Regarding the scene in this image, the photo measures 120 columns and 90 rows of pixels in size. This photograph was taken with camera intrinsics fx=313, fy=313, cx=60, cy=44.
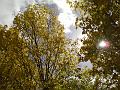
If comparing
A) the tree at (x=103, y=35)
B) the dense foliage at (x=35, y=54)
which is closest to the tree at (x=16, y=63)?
the dense foliage at (x=35, y=54)

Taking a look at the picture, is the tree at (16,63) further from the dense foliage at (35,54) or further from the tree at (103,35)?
the tree at (103,35)

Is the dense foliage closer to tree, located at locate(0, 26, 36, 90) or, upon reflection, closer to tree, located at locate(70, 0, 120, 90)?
tree, located at locate(0, 26, 36, 90)

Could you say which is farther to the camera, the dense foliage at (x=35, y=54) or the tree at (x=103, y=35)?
the dense foliage at (x=35, y=54)

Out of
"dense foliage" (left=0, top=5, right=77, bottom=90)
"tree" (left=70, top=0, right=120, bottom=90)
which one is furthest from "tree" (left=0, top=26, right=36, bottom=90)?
"tree" (left=70, top=0, right=120, bottom=90)

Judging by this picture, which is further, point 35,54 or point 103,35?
point 35,54

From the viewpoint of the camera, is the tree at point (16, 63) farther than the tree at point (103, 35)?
Yes

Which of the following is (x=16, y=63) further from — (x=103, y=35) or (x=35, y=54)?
(x=103, y=35)

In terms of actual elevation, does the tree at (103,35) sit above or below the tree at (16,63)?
below

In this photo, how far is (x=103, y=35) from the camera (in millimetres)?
18188

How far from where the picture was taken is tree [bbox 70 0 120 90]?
17822 mm

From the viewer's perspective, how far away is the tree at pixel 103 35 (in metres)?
17.8

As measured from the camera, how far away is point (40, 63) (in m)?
28.1

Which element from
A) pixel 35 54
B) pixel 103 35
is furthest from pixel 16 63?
pixel 103 35

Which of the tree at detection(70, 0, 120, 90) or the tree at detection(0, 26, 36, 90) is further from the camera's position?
the tree at detection(0, 26, 36, 90)
